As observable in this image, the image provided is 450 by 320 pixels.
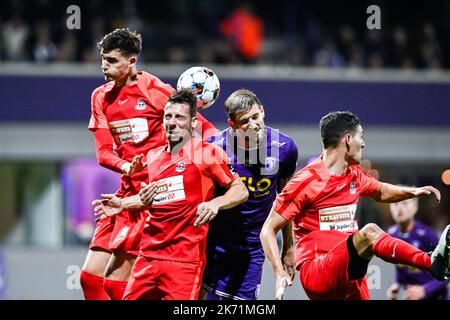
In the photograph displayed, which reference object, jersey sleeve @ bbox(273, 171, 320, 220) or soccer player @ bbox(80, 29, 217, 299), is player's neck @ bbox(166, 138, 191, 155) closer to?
soccer player @ bbox(80, 29, 217, 299)

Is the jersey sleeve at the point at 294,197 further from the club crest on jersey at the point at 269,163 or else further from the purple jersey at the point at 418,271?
the purple jersey at the point at 418,271

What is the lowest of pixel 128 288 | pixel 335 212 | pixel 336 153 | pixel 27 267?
pixel 27 267

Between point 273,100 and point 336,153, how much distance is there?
7.20 metres

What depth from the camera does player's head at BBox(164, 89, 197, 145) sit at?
19.6 feet

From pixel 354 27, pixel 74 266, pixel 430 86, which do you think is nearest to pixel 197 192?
pixel 74 266

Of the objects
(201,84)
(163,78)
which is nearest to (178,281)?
(201,84)

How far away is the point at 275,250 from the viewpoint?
5.85m

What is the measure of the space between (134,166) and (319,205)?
4.30 feet

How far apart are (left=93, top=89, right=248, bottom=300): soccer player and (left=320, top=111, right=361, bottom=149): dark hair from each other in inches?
29.3

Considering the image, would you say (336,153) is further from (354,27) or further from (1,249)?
(354,27)

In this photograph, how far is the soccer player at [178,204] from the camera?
19.1ft

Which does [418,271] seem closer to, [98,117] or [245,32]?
[98,117]

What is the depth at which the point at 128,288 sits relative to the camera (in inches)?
233
